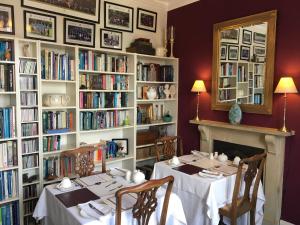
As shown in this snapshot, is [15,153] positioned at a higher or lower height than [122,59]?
lower

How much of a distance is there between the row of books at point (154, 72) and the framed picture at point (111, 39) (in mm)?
439

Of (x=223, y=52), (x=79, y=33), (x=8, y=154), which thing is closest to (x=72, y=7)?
(x=79, y=33)

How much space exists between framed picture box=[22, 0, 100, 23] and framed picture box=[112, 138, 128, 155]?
1.73 metres

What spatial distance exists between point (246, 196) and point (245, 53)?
176cm

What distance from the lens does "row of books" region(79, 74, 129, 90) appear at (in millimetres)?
3266

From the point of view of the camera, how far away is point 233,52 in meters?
3.33

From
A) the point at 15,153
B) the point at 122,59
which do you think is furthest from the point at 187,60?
the point at 15,153

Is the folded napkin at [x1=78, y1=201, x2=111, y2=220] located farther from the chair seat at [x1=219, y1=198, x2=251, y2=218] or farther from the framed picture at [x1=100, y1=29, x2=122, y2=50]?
the framed picture at [x1=100, y1=29, x2=122, y2=50]

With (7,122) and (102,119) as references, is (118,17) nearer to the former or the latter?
(102,119)

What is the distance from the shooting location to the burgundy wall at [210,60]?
9.15 ft

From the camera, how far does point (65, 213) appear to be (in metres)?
1.71

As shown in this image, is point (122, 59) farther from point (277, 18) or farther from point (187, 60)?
point (277, 18)

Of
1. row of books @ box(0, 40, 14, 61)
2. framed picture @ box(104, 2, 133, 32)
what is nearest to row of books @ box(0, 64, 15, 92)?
row of books @ box(0, 40, 14, 61)

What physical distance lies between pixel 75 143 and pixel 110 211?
5.58 ft
